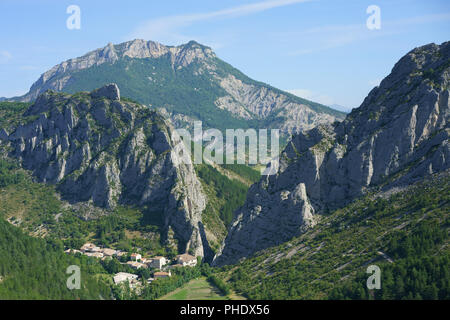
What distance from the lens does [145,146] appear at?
634ft

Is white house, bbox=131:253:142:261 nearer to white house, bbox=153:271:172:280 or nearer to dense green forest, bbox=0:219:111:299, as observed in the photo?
white house, bbox=153:271:172:280

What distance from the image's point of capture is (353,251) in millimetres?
109250

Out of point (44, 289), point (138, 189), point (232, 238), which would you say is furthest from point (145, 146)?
point (44, 289)

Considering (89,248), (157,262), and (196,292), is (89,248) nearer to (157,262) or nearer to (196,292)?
(157,262)

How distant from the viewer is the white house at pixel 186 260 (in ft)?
484

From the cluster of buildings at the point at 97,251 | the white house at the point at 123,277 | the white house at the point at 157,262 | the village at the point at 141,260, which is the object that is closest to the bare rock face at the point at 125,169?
the village at the point at 141,260

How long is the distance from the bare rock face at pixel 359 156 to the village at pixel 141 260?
35.0 ft

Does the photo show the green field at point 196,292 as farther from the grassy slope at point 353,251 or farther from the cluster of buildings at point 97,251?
the cluster of buildings at point 97,251

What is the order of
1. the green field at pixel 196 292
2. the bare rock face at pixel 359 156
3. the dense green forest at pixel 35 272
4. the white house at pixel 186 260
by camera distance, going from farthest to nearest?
the white house at pixel 186 260
the bare rock face at pixel 359 156
the green field at pixel 196 292
the dense green forest at pixel 35 272

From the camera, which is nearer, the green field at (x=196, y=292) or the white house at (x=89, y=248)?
the green field at (x=196, y=292)

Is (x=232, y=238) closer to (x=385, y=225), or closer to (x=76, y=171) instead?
(x=385, y=225)

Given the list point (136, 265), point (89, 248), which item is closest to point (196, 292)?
point (136, 265)

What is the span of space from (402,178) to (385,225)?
18.5 m

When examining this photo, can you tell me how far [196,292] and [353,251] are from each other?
39.3 m
